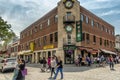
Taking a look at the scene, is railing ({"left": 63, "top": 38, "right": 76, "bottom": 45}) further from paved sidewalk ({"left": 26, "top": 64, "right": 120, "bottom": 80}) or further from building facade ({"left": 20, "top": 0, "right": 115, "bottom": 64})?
paved sidewalk ({"left": 26, "top": 64, "right": 120, "bottom": 80})

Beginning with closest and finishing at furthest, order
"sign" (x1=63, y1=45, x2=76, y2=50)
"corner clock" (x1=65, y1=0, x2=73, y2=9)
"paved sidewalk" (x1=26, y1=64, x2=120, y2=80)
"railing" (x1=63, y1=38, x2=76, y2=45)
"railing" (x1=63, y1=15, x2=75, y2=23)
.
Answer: "paved sidewalk" (x1=26, y1=64, x2=120, y2=80) < "sign" (x1=63, y1=45, x2=76, y2=50) < "railing" (x1=63, y1=38, x2=76, y2=45) < "railing" (x1=63, y1=15, x2=75, y2=23) < "corner clock" (x1=65, y1=0, x2=73, y2=9)

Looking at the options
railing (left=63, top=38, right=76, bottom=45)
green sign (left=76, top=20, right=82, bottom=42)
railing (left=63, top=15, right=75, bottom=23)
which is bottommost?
railing (left=63, top=38, right=76, bottom=45)

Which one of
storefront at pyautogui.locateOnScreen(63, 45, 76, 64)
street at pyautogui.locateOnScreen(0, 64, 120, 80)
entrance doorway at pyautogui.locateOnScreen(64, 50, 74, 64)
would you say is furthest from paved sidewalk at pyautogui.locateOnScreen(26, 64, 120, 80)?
entrance doorway at pyautogui.locateOnScreen(64, 50, 74, 64)

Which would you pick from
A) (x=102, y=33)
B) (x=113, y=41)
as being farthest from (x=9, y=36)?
(x=113, y=41)

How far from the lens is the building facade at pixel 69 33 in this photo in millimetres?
37125

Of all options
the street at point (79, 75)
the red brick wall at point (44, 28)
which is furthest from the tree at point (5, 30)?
the street at point (79, 75)

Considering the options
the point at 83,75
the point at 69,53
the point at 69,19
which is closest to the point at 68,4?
the point at 69,19

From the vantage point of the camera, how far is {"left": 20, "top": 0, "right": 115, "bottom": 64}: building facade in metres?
37.1

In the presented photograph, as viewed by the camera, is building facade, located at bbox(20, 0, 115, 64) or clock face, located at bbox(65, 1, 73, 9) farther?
clock face, located at bbox(65, 1, 73, 9)

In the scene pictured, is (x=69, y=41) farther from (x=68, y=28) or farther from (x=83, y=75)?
(x=83, y=75)

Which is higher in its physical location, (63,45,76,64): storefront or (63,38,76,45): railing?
(63,38,76,45): railing

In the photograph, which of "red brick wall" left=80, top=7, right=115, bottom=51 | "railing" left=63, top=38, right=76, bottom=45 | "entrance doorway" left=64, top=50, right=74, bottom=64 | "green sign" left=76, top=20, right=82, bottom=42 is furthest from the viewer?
"red brick wall" left=80, top=7, right=115, bottom=51

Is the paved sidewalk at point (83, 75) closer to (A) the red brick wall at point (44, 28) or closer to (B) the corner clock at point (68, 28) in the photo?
(B) the corner clock at point (68, 28)

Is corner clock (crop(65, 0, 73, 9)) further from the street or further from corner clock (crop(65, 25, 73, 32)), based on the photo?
the street
